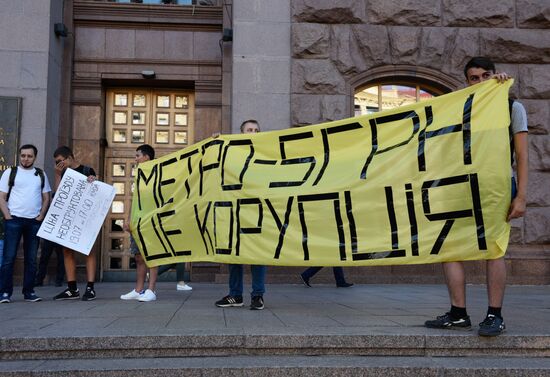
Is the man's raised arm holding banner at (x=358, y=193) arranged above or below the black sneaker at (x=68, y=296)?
above

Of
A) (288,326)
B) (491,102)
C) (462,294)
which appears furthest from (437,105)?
(288,326)

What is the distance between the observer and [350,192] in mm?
5484

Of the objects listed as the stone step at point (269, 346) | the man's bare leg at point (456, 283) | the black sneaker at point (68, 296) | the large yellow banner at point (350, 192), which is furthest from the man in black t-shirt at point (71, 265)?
the man's bare leg at point (456, 283)

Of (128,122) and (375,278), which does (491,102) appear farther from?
(128,122)

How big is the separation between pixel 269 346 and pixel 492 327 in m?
1.93

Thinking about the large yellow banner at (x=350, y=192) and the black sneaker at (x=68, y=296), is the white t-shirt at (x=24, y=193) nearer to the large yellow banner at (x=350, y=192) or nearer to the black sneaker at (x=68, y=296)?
the black sneaker at (x=68, y=296)

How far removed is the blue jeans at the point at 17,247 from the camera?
7.18 metres

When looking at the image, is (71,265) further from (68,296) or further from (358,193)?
(358,193)

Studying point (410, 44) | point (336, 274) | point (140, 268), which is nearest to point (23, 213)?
point (140, 268)

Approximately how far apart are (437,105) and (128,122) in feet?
27.2

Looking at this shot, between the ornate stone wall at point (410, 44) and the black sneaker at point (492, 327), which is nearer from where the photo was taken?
the black sneaker at point (492, 327)

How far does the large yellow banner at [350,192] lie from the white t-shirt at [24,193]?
1.66m

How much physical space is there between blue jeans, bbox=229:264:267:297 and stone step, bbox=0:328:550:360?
65.1 inches

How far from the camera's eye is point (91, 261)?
24.5ft
